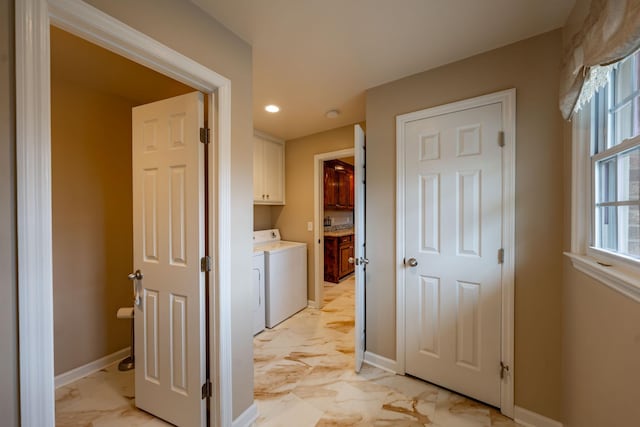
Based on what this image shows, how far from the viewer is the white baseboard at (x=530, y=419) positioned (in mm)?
1537

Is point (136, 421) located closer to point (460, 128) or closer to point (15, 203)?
point (15, 203)

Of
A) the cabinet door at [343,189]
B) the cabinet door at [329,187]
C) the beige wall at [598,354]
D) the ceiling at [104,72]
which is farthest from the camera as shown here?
the cabinet door at [343,189]

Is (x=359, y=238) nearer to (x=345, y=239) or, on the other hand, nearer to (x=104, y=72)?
(x=104, y=72)

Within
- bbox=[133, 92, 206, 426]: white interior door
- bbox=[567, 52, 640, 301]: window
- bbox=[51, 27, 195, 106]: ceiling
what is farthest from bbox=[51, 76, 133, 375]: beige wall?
bbox=[567, 52, 640, 301]: window

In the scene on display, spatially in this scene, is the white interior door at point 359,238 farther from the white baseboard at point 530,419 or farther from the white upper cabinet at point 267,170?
the white upper cabinet at point 267,170

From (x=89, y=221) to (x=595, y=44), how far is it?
328 cm

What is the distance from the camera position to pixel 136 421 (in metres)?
1.64

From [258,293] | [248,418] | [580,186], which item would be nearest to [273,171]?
[258,293]

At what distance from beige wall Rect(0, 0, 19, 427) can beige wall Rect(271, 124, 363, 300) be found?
2862mm

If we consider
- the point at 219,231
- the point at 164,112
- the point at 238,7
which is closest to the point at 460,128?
the point at 238,7

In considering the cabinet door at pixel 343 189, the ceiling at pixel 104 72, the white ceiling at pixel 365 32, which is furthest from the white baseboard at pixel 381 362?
the cabinet door at pixel 343 189

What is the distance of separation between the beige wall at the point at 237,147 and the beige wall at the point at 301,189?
1929 millimetres

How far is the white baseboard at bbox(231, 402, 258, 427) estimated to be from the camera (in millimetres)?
1540

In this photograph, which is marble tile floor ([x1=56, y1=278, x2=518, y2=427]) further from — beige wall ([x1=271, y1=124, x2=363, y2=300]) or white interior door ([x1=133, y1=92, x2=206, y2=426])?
beige wall ([x1=271, y1=124, x2=363, y2=300])
